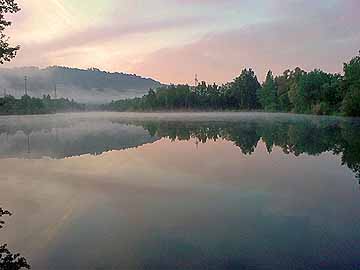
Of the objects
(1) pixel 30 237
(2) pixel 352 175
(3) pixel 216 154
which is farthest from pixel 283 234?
(3) pixel 216 154

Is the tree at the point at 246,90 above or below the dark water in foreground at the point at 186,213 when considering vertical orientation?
above

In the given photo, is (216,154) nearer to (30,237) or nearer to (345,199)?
(345,199)

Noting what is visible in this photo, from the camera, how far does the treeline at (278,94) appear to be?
236 feet

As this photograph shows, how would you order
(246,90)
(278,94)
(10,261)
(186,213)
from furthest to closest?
(246,90)
(278,94)
(186,213)
(10,261)

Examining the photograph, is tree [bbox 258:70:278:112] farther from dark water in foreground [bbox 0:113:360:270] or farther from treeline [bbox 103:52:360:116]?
dark water in foreground [bbox 0:113:360:270]

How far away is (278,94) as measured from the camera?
118625 mm

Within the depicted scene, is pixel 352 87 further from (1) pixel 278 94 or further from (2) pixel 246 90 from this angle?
(2) pixel 246 90

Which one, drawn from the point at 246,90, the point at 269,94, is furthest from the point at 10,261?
the point at 246,90

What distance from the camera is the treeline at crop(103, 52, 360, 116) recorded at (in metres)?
72.0

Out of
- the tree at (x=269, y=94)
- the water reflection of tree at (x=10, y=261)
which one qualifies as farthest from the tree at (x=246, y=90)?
the water reflection of tree at (x=10, y=261)

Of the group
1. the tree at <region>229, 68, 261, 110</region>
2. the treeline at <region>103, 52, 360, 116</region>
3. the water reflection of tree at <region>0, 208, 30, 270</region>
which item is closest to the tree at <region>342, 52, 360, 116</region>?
the treeline at <region>103, 52, 360, 116</region>

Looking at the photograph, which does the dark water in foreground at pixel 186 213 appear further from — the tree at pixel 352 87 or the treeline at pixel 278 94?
the treeline at pixel 278 94

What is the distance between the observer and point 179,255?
298 inches

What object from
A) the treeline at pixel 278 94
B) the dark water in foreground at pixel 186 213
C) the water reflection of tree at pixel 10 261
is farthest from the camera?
the treeline at pixel 278 94
